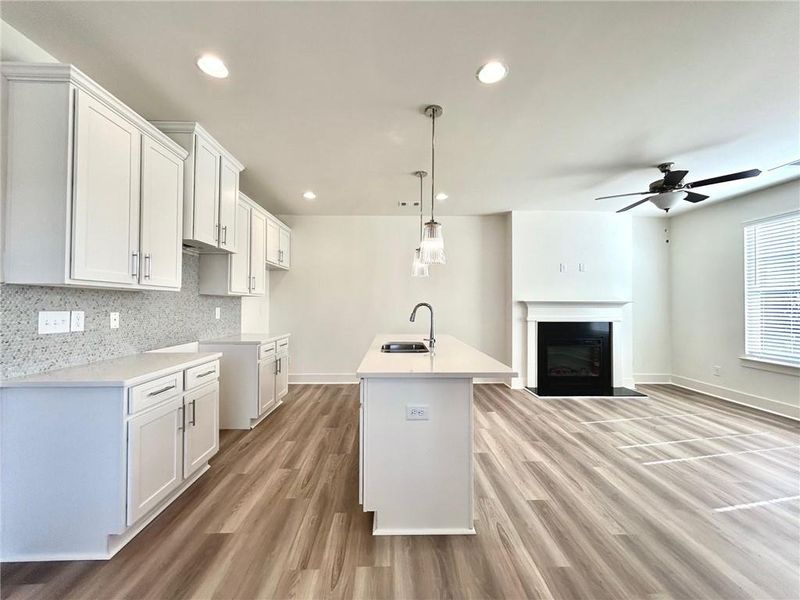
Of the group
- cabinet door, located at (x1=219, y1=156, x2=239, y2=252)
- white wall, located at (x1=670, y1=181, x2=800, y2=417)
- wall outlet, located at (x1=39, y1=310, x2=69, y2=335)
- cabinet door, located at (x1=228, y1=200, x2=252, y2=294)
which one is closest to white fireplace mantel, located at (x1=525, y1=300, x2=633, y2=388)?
white wall, located at (x1=670, y1=181, x2=800, y2=417)

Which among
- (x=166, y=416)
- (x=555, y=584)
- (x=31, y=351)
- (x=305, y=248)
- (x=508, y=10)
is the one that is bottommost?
(x=555, y=584)

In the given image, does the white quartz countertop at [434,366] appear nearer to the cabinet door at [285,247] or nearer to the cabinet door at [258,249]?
the cabinet door at [258,249]

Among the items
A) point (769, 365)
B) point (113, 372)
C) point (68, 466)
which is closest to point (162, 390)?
point (113, 372)

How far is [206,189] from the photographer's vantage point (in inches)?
101

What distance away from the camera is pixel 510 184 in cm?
366

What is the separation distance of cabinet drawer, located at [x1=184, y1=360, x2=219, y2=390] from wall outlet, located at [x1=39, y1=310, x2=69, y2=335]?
677mm

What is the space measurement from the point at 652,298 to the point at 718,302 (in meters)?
0.78

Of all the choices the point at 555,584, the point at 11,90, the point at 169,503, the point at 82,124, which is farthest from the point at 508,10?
the point at 169,503

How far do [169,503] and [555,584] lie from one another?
2.23 metres

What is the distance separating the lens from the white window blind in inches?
139

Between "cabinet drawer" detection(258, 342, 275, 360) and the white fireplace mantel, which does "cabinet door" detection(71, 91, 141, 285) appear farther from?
the white fireplace mantel

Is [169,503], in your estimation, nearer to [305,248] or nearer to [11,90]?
[11,90]

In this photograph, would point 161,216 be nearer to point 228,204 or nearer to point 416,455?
point 228,204

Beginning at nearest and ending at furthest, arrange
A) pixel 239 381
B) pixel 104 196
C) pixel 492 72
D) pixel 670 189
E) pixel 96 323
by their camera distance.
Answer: pixel 104 196 < pixel 492 72 < pixel 96 323 < pixel 670 189 < pixel 239 381
